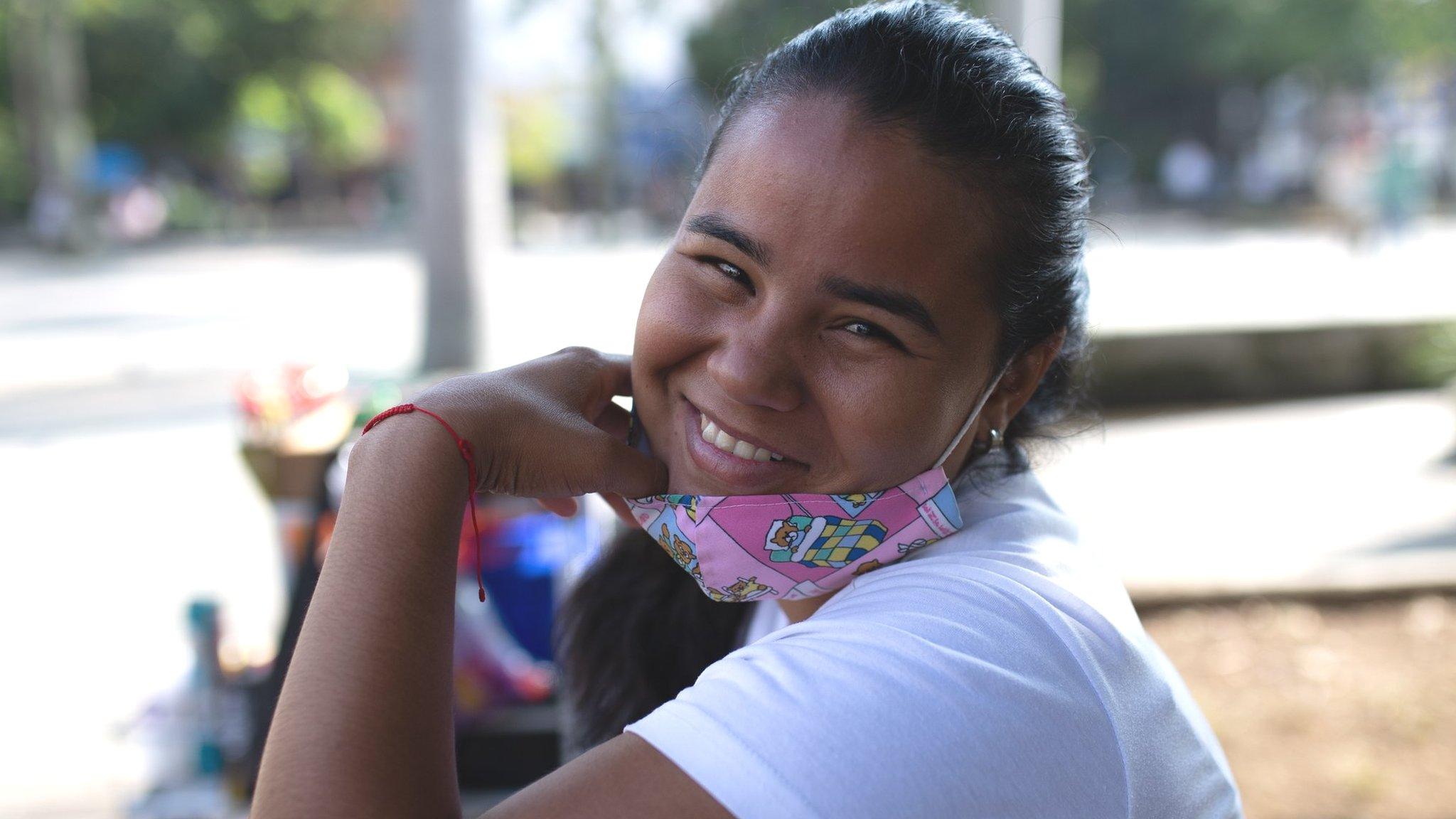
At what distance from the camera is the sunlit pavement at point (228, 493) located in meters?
4.30

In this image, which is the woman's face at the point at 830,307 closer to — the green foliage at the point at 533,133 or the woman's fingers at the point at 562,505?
the woman's fingers at the point at 562,505

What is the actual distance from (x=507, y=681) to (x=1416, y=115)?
1494 inches

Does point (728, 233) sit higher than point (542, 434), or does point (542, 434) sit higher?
point (728, 233)

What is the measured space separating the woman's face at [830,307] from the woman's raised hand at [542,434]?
114mm

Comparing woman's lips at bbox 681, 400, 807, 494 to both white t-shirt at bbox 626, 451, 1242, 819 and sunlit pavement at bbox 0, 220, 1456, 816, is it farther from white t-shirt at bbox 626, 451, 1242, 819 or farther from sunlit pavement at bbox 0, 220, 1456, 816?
sunlit pavement at bbox 0, 220, 1456, 816

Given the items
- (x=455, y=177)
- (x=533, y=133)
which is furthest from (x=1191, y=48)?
(x=455, y=177)

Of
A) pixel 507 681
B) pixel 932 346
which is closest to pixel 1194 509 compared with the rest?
pixel 507 681

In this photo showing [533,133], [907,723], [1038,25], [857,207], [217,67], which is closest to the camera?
[907,723]

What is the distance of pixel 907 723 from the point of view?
0.99m

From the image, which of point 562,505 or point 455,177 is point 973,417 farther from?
point 455,177

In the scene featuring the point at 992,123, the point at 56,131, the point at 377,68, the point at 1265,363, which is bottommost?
the point at 1265,363

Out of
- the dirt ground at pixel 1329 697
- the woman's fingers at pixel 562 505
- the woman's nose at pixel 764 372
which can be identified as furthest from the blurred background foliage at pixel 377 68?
the woman's nose at pixel 764 372

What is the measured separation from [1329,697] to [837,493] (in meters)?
3.06

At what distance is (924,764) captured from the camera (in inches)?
38.5
